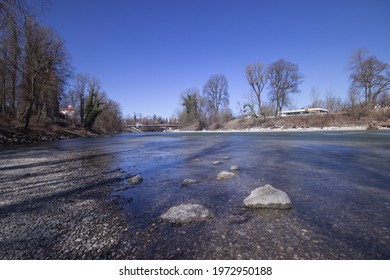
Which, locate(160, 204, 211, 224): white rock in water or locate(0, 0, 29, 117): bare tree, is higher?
locate(0, 0, 29, 117): bare tree

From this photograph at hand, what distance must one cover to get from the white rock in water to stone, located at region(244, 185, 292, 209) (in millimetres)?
874

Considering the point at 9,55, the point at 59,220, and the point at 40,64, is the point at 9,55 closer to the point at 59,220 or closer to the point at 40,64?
the point at 40,64

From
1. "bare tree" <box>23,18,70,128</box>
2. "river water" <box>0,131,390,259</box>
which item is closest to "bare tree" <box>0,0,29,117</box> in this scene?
"bare tree" <box>23,18,70,128</box>

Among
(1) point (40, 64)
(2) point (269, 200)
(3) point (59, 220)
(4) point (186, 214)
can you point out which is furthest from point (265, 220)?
(1) point (40, 64)

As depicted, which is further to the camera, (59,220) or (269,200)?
(269,200)

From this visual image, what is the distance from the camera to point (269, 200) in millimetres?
3490

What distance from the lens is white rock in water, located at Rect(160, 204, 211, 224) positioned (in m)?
3.05

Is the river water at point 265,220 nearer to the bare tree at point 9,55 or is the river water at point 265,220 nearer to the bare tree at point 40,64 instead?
the bare tree at point 9,55

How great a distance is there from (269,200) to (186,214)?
5.07 ft

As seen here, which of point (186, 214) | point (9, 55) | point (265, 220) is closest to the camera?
point (265, 220)

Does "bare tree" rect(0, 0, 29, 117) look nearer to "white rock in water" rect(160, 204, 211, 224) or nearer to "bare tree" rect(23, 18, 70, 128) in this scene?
"bare tree" rect(23, 18, 70, 128)

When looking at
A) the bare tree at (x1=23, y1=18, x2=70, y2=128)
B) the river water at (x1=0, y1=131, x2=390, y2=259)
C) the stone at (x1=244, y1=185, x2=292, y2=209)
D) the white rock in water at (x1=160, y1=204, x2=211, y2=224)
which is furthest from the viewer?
the bare tree at (x1=23, y1=18, x2=70, y2=128)

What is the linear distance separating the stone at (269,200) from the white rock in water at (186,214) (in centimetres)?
87
